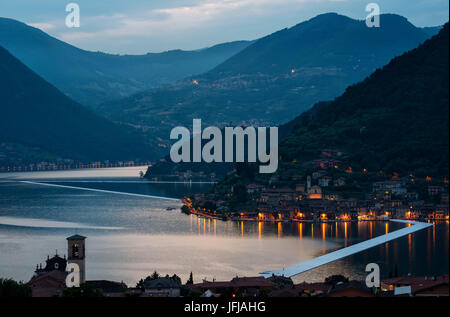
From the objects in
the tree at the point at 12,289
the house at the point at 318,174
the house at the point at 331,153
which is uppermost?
the house at the point at 331,153

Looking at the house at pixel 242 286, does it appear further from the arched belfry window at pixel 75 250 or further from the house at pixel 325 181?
the house at pixel 325 181

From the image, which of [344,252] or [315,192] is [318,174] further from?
[344,252]

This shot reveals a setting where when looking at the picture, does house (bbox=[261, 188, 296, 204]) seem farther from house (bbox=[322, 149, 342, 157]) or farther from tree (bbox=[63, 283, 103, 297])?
tree (bbox=[63, 283, 103, 297])

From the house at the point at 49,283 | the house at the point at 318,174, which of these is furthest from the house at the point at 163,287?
the house at the point at 318,174

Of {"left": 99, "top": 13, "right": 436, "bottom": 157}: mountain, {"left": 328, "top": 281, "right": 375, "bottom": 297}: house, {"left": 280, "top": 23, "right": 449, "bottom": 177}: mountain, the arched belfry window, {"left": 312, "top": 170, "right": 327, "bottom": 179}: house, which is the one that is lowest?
{"left": 328, "top": 281, "right": 375, "bottom": 297}: house

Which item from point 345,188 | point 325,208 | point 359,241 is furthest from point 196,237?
point 345,188

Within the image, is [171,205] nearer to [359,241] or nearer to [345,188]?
[345,188]

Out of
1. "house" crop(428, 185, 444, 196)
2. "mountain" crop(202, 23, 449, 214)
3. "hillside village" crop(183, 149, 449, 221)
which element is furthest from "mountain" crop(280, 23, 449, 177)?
"hillside village" crop(183, 149, 449, 221)
